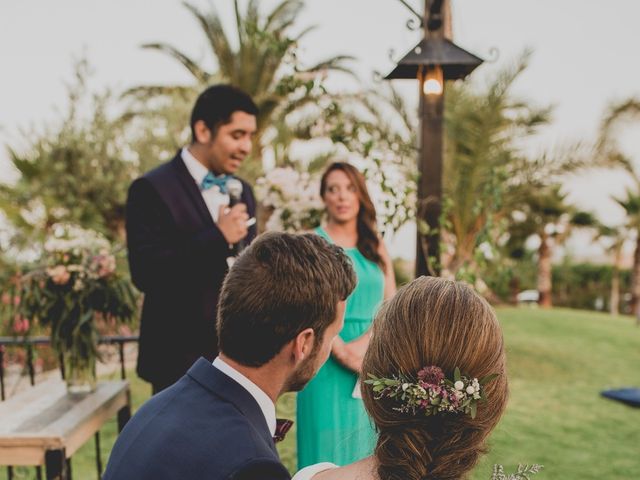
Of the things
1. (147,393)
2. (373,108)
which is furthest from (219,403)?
(373,108)

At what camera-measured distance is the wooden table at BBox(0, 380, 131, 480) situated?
2561mm

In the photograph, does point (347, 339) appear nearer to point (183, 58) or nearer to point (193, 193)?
point (193, 193)

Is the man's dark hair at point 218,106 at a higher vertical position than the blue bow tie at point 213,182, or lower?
higher

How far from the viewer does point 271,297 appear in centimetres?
146

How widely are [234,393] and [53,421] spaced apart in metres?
1.77

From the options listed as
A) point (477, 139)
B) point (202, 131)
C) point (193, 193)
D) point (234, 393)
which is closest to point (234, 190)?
point (193, 193)

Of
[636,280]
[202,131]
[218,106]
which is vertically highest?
[218,106]

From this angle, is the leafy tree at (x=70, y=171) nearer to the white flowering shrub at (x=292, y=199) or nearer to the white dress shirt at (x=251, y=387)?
the white flowering shrub at (x=292, y=199)

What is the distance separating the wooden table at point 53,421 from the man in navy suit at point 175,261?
1.35 feet

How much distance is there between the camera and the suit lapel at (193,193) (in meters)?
2.78

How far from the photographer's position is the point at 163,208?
2715 millimetres

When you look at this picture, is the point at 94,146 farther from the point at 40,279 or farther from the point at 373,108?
the point at 40,279

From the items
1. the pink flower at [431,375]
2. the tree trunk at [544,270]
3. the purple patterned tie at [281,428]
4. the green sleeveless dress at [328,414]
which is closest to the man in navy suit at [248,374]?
the purple patterned tie at [281,428]

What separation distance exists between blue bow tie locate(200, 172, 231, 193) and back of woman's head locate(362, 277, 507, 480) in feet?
5.32
